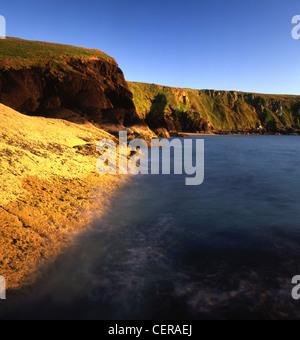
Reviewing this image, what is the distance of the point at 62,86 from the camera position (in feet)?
93.4

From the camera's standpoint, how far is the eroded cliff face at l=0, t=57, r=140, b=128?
25.3 meters

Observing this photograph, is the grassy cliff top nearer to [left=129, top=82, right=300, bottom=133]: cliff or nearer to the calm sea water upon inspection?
the calm sea water

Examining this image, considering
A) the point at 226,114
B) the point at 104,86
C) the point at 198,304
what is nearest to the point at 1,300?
the point at 198,304

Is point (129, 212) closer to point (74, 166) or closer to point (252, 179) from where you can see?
point (74, 166)

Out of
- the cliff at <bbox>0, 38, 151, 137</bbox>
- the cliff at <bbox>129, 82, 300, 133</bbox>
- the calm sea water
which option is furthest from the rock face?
the cliff at <bbox>129, 82, 300, 133</bbox>

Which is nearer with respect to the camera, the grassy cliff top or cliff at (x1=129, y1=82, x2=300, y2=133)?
the grassy cliff top

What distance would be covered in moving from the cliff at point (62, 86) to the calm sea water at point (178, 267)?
24459 millimetres

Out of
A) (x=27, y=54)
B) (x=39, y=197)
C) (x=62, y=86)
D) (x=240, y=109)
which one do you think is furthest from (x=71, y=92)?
(x=240, y=109)

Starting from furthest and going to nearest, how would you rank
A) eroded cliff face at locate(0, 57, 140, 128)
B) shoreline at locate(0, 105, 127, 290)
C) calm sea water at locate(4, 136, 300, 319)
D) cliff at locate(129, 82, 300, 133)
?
cliff at locate(129, 82, 300, 133), eroded cliff face at locate(0, 57, 140, 128), shoreline at locate(0, 105, 127, 290), calm sea water at locate(4, 136, 300, 319)

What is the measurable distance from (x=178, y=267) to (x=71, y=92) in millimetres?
30311

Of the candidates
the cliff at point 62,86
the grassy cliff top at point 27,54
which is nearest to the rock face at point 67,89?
the cliff at point 62,86

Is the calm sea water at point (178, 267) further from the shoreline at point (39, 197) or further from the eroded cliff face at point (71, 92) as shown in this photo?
the eroded cliff face at point (71, 92)

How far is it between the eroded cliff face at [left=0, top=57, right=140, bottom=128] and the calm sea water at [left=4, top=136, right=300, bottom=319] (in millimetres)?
24465
